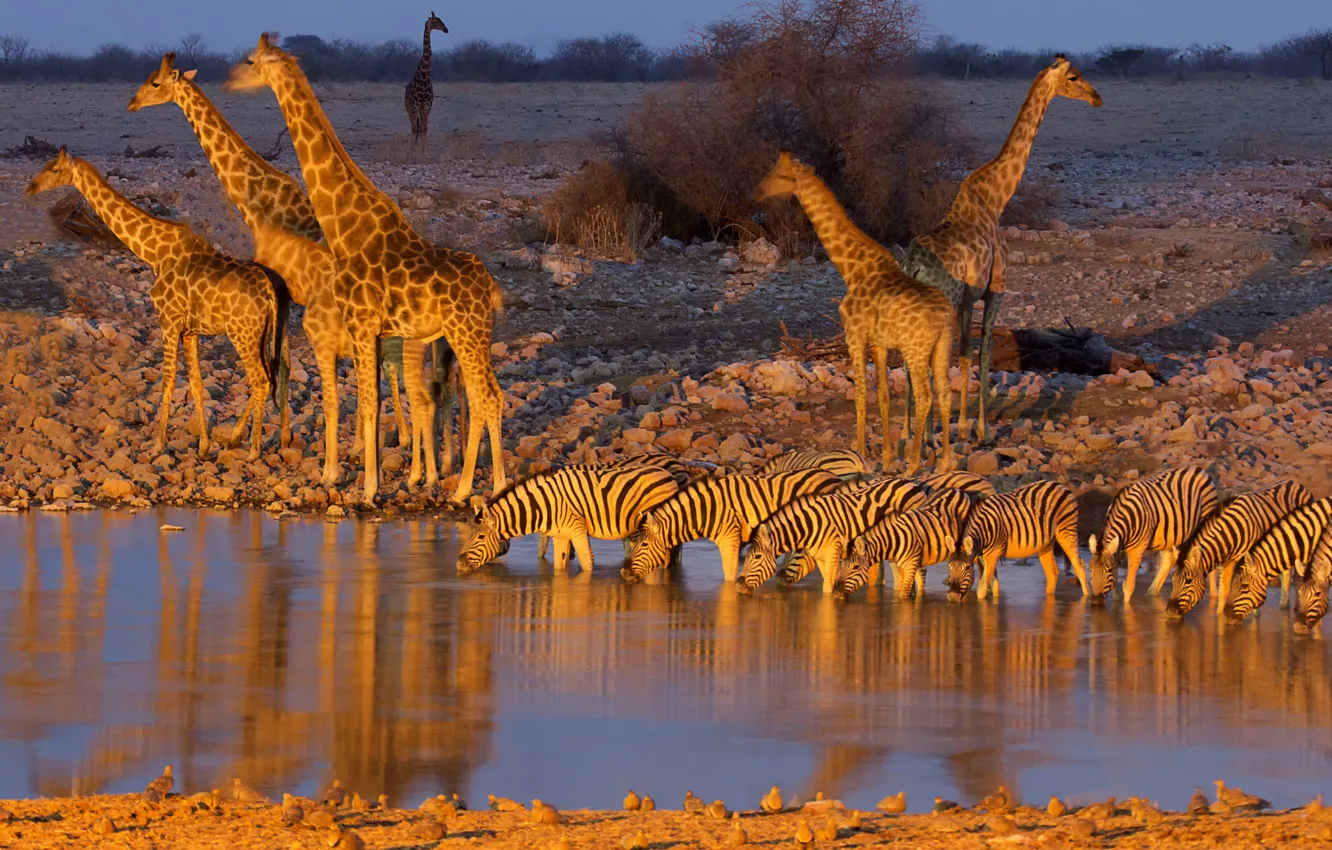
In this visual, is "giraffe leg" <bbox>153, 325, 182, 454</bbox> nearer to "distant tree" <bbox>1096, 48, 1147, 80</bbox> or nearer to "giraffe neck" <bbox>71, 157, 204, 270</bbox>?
"giraffe neck" <bbox>71, 157, 204, 270</bbox>

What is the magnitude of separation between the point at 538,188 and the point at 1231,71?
44.9m

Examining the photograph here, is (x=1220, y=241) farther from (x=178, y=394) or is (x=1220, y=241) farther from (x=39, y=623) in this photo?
(x=39, y=623)

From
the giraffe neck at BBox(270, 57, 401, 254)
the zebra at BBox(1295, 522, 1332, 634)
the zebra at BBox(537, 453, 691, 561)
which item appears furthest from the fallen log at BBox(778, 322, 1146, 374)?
the zebra at BBox(1295, 522, 1332, 634)

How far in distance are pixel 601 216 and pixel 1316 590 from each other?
1599 cm

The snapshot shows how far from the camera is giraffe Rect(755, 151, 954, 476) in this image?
1303 cm

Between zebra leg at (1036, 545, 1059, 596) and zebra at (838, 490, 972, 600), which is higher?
zebra at (838, 490, 972, 600)

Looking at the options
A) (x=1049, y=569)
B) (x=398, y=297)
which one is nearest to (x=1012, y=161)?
(x=398, y=297)

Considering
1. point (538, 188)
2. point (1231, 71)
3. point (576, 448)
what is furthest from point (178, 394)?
point (1231, 71)

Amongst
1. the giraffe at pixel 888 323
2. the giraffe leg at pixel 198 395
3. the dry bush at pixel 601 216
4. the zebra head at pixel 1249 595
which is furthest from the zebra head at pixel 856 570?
the dry bush at pixel 601 216

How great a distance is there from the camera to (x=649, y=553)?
33.7ft

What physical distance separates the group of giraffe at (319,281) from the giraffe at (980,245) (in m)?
3.21

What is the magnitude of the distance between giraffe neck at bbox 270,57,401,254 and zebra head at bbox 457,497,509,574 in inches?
117

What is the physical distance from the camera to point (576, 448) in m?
14.1

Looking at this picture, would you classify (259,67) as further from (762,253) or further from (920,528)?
(762,253)
